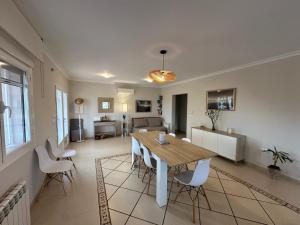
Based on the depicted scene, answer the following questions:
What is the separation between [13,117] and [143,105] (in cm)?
554

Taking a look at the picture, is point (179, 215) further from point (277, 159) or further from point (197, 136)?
point (197, 136)

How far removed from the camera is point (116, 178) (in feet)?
8.89

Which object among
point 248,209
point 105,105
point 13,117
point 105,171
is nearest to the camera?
point 13,117

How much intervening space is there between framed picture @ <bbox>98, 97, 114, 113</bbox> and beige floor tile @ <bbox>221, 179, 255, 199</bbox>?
5.12m

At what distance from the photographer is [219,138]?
369 centimetres

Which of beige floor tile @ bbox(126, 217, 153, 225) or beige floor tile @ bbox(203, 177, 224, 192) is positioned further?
beige floor tile @ bbox(203, 177, 224, 192)

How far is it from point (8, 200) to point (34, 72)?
1.78 metres

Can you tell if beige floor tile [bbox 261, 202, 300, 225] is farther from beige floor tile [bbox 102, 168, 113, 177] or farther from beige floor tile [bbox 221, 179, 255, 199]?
beige floor tile [bbox 102, 168, 113, 177]

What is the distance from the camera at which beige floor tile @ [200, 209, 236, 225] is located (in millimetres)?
1724

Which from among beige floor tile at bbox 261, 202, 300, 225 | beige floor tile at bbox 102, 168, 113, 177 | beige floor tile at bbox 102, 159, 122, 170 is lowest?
beige floor tile at bbox 261, 202, 300, 225

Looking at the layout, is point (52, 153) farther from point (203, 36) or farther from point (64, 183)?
point (203, 36)

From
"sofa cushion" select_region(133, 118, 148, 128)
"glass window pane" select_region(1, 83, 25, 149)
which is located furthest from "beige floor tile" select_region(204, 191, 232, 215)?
"sofa cushion" select_region(133, 118, 148, 128)

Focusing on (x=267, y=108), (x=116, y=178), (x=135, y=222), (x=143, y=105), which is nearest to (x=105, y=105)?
(x=143, y=105)

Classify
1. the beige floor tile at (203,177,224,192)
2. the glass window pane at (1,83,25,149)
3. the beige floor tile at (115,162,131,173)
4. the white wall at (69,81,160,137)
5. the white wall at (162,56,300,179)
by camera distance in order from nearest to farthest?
the glass window pane at (1,83,25,149), the beige floor tile at (203,177,224,192), the white wall at (162,56,300,179), the beige floor tile at (115,162,131,173), the white wall at (69,81,160,137)
